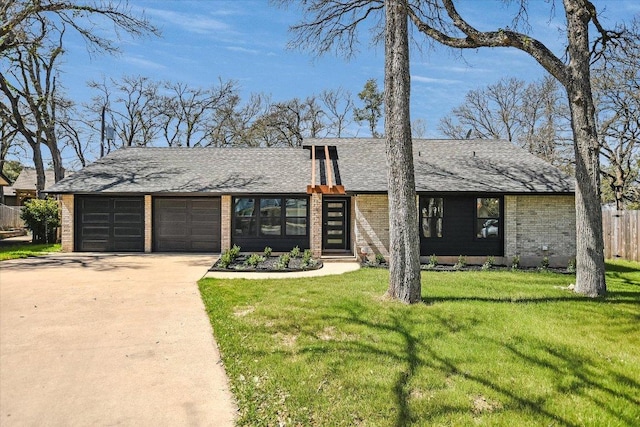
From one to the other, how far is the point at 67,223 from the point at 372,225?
38.2ft

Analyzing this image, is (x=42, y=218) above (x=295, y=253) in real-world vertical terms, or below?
above

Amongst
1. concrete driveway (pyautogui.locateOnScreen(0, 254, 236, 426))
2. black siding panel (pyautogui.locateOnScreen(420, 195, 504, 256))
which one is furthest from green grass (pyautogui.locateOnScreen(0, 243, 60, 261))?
black siding panel (pyautogui.locateOnScreen(420, 195, 504, 256))

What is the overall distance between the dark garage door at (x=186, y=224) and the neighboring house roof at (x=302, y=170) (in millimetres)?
774

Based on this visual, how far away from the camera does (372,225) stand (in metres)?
13.9

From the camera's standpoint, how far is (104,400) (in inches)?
150

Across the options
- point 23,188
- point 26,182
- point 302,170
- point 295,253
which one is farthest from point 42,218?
point 26,182

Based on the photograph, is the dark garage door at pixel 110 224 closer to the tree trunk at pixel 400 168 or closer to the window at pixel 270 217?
the window at pixel 270 217

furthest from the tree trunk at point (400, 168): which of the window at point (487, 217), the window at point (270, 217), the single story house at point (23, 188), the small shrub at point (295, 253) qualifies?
the single story house at point (23, 188)

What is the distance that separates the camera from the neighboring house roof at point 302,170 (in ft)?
46.9

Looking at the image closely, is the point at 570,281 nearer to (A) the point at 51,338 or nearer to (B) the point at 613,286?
(B) the point at 613,286

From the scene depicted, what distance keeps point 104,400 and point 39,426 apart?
1.81ft

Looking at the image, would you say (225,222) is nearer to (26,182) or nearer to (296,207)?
(296,207)

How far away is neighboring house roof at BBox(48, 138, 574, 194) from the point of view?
1428 centimetres

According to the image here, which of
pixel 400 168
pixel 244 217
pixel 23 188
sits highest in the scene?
pixel 23 188
